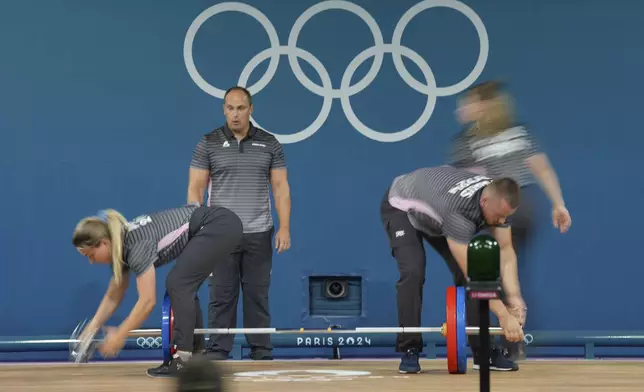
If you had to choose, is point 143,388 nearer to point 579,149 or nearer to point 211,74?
point 211,74

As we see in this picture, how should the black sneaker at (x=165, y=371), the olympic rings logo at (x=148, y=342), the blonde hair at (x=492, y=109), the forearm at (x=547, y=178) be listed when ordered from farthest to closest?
the olympic rings logo at (x=148, y=342)
the forearm at (x=547, y=178)
the blonde hair at (x=492, y=109)
the black sneaker at (x=165, y=371)

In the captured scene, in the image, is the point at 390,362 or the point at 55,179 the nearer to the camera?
the point at 390,362

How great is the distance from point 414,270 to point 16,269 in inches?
102

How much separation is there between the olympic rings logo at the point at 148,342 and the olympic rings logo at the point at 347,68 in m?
1.35

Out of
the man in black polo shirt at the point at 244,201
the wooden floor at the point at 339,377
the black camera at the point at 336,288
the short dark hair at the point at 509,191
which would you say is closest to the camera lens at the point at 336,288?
the black camera at the point at 336,288

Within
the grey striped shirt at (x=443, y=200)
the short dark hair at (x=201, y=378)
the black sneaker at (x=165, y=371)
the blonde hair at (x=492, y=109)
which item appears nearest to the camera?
the short dark hair at (x=201, y=378)

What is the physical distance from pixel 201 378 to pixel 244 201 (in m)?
4.14

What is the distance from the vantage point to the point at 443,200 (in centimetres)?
395

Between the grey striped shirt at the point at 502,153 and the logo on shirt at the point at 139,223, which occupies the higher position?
the grey striped shirt at the point at 502,153

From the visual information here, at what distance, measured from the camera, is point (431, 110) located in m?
5.72

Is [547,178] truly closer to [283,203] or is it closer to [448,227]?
[448,227]

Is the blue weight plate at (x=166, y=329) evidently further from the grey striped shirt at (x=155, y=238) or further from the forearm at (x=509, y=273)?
the forearm at (x=509, y=273)

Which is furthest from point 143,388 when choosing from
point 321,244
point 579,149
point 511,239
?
point 579,149

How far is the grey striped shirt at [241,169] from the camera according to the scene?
498 cm
